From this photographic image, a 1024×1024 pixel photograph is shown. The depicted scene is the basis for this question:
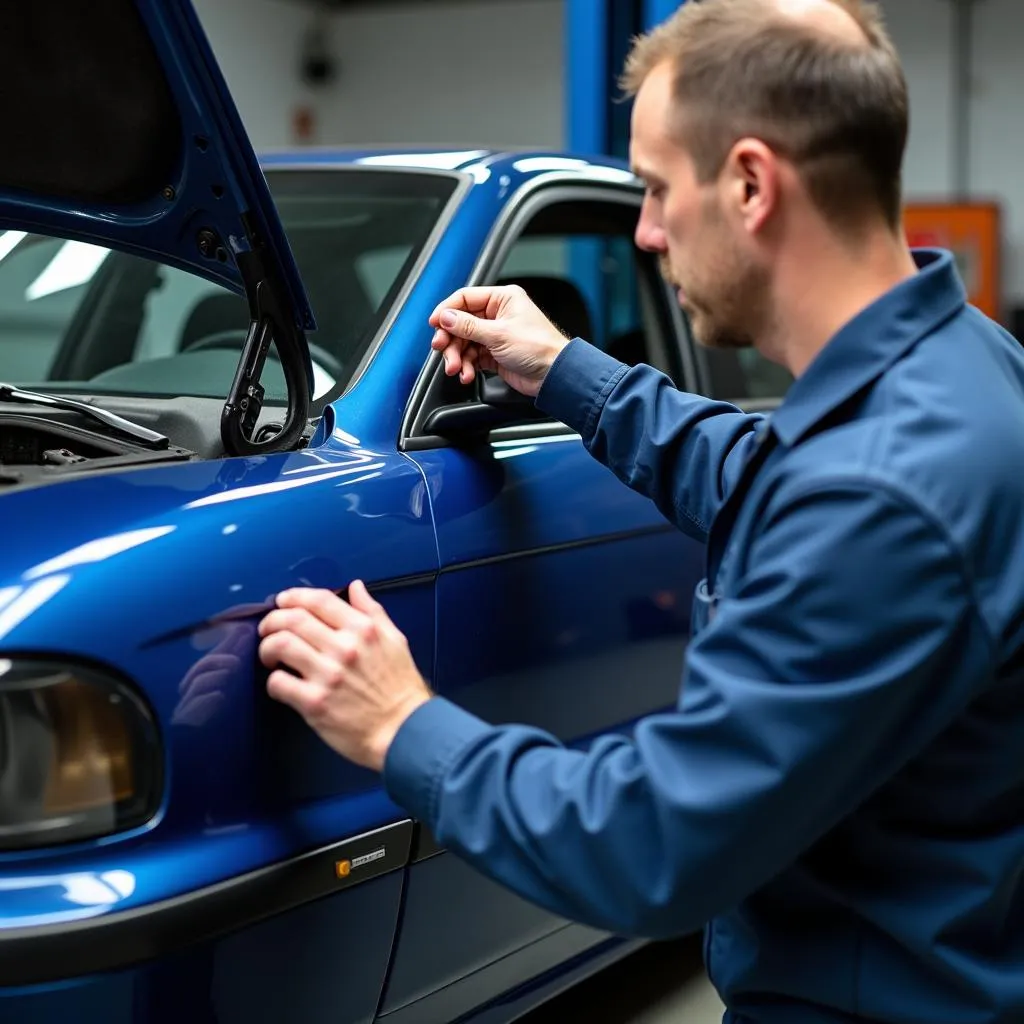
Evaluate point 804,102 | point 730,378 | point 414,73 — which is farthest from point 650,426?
point 414,73

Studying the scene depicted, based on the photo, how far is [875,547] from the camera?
117 cm

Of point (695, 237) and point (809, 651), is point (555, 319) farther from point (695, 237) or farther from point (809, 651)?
point (809, 651)

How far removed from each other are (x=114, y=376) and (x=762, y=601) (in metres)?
1.59

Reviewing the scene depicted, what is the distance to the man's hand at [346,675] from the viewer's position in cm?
140

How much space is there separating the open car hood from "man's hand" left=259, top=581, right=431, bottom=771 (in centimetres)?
48

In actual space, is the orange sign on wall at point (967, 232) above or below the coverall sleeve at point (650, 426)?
below

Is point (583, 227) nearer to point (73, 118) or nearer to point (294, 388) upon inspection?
point (294, 388)

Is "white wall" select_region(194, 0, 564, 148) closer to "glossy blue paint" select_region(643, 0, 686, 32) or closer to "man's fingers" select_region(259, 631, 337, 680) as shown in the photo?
"glossy blue paint" select_region(643, 0, 686, 32)

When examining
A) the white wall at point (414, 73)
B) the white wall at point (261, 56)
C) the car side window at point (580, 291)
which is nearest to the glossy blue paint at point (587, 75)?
the car side window at point (580, 291)

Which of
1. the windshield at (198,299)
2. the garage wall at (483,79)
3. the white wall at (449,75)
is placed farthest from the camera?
the white wall at (449,75)

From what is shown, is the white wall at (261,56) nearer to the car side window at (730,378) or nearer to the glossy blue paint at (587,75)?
the glossy blue paint at (587,75)

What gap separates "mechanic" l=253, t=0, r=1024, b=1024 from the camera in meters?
1.18

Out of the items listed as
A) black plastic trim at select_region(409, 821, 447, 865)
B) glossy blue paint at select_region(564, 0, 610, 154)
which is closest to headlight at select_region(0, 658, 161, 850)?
black plastic trim at select_region(409, 821, 447, 865)

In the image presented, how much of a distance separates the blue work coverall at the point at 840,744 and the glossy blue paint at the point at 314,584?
0.32m
